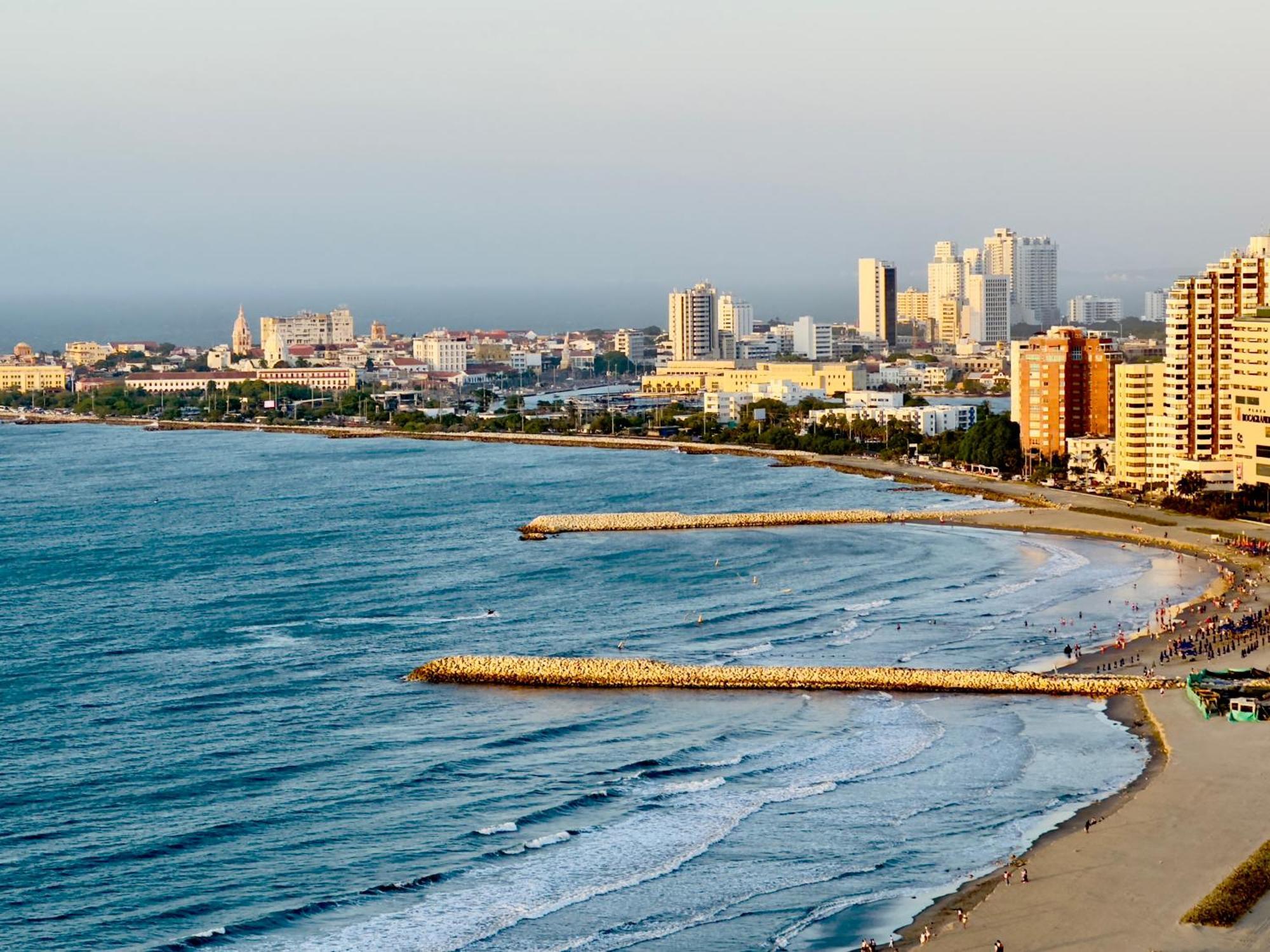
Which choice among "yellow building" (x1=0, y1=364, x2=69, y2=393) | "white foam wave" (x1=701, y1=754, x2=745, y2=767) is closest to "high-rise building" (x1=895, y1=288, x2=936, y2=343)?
"yellow building" (x1=0, y1=364, x2=69, y2=393)

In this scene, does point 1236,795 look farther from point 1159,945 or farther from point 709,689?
point 709,689

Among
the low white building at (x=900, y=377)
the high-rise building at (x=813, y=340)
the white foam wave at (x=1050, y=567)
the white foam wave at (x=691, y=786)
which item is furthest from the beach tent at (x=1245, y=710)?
the high-rise building at (x=813, y=340)

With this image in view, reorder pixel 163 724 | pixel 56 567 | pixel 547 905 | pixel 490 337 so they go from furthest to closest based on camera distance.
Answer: pixel 490 337
pixel 56 567
pixel 163 724
pixel 547 905

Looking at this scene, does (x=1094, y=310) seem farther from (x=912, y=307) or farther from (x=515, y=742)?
(x=515, y=742)

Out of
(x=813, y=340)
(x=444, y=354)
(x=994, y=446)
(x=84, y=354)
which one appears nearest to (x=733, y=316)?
(x=813, y=340)

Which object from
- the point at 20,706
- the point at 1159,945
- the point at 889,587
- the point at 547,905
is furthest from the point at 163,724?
the point at 889,587

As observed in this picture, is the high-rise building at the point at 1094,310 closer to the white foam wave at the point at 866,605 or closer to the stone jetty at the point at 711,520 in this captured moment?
the stone jetty at the point at 711,520
